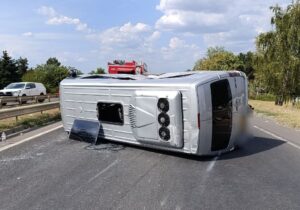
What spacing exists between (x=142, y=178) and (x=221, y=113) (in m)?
2.71

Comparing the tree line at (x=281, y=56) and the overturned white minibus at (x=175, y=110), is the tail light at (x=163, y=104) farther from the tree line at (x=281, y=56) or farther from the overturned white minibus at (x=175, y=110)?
the tree line at (x=281, y=56)

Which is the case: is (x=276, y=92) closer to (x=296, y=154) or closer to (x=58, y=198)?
(x=296, y=154)

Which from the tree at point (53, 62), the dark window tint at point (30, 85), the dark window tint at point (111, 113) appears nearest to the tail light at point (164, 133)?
the dark window tint at point (111, 113)

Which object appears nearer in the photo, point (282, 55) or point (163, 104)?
point (163, 104)

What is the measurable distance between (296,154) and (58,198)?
236 inches

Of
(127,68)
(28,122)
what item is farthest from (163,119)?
(127,68)

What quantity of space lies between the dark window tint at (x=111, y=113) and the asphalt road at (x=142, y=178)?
25.1 inches

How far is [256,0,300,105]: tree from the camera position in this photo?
3388 cm

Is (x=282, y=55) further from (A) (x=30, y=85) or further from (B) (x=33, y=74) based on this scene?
(B) (x=33, y=74)

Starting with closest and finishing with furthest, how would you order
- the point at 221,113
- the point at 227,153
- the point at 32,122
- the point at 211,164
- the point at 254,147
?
1. the point at 211,164
2. the point at 221,113
3. the point at 227,153
4. the point at 254,147
5. the point at 32,122

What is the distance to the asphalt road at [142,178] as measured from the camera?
5874 millimetres

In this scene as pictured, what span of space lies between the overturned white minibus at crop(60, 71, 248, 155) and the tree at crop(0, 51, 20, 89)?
73951 mm

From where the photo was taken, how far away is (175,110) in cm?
873

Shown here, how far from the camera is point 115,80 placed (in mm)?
10562
